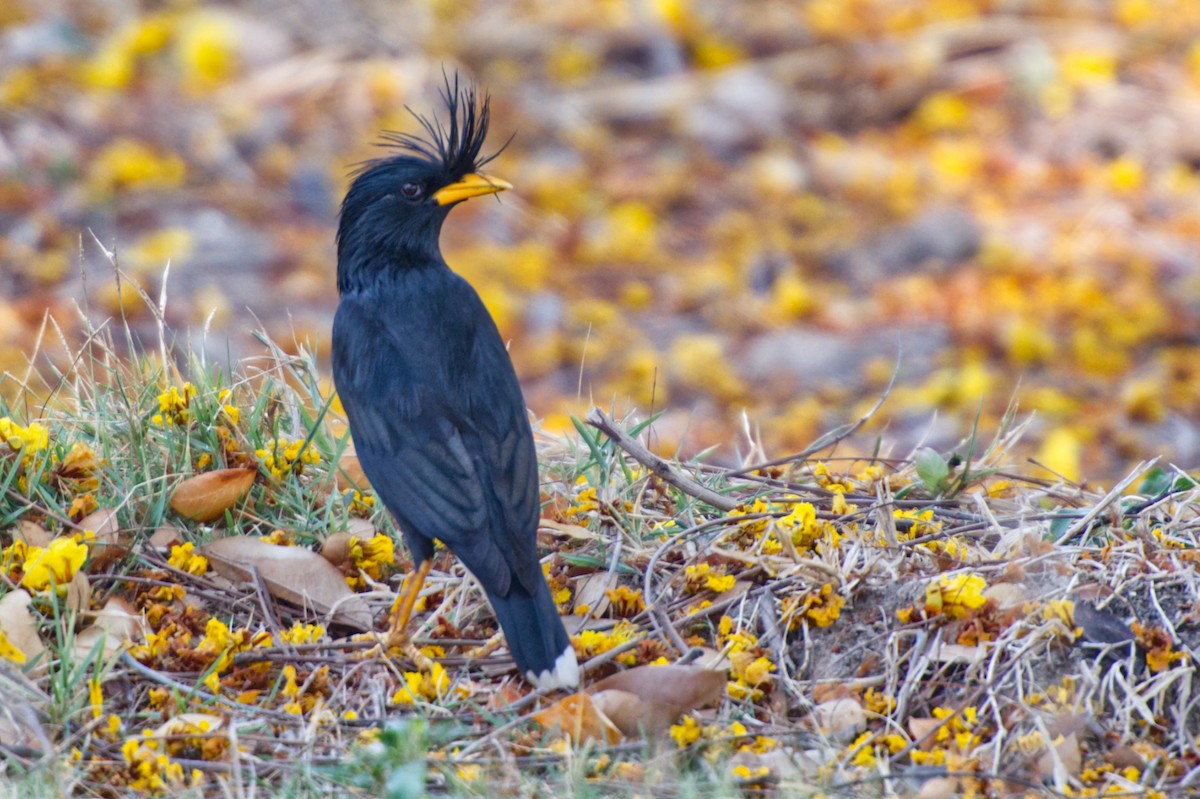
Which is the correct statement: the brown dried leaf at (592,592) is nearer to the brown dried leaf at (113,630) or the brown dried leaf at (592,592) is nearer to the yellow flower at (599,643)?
the yellow flower at (599,643)

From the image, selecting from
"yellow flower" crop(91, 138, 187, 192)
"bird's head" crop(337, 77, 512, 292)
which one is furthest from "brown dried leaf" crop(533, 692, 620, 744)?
"yellow flower" crop(91, 138, 187, 192)

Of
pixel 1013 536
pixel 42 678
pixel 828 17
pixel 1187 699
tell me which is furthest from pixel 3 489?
pixel 828 17

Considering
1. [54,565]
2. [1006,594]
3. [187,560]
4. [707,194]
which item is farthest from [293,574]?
[707,194]

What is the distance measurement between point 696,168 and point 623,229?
0.88 metres

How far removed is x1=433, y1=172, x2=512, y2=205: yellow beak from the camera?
4363mm

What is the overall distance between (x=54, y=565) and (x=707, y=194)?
232 inches

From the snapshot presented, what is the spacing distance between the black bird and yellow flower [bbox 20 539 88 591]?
770mm

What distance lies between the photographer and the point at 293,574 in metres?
3.79

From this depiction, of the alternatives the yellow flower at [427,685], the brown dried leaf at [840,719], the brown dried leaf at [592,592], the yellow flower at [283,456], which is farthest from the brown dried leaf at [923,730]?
the yellow flower at [283,456]

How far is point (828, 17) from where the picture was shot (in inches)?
394

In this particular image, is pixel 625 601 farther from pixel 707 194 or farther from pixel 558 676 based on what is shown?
pixel 707 194

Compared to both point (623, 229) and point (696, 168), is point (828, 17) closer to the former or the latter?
point (696, 168)

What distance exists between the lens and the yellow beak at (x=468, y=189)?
4363 millimetres

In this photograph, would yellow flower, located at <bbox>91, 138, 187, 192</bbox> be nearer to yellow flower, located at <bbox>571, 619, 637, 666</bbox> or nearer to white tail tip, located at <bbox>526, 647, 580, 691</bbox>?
yellow flower, located at <bbox>571, 619, 637, 666</bbox>
